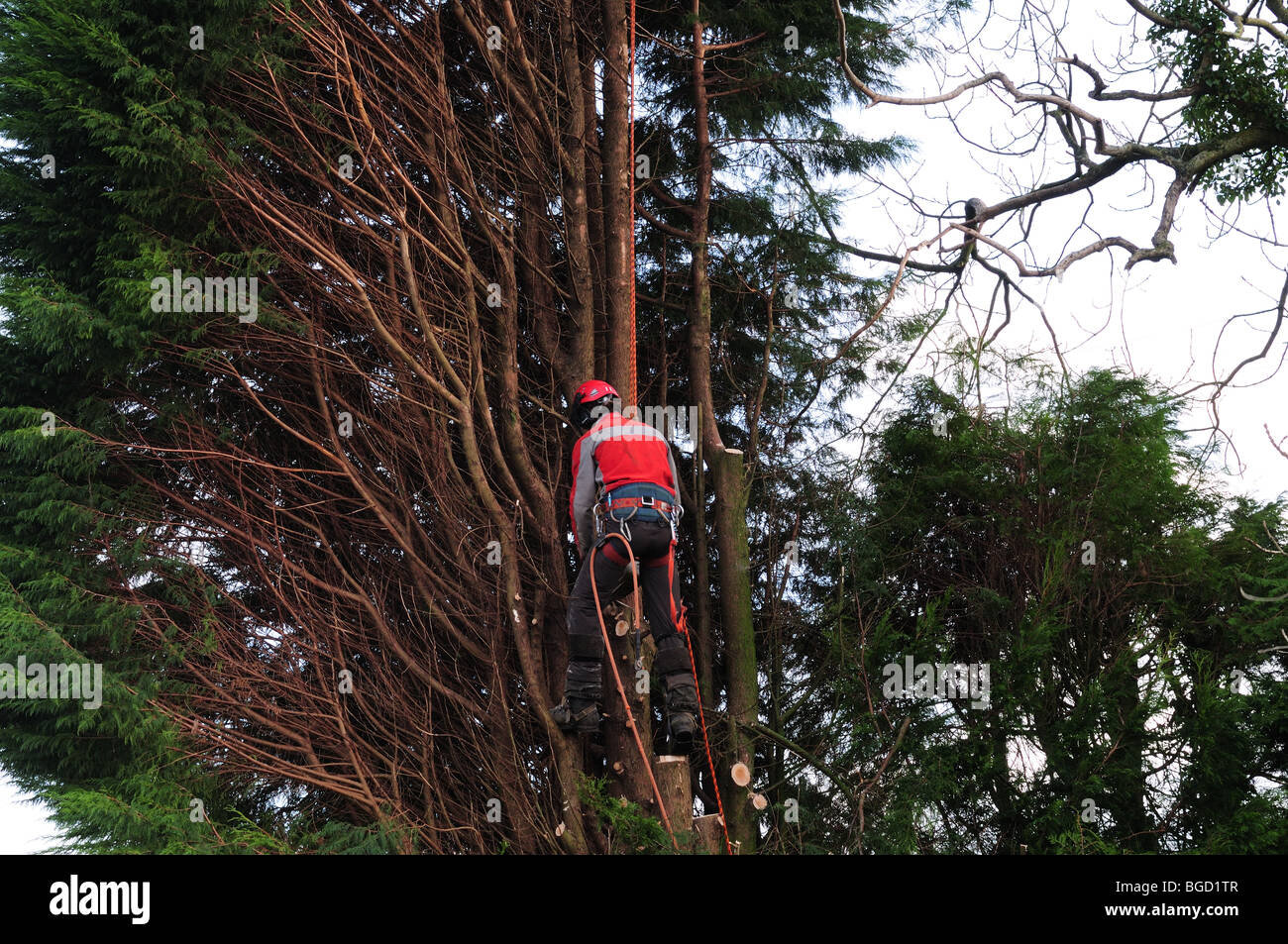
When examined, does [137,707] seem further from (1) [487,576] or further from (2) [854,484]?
(2) [854,484]

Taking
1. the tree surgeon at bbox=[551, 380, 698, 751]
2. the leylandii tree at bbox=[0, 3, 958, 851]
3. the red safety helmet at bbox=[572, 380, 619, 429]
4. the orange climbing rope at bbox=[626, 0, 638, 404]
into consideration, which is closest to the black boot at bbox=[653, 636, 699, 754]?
the tree surgeon at bbox=[551, 380, 698, 751]

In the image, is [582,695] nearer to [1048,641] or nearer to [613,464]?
[613,464]

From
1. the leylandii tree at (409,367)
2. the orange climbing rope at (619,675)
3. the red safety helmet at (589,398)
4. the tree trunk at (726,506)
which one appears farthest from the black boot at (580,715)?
the tree trunk at (726,506)

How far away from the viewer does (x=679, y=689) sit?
696cm

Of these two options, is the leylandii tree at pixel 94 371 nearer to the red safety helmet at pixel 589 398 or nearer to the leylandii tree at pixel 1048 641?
the red safety helmet at pixel 589 398

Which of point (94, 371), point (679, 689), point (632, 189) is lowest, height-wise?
point (679, 689)

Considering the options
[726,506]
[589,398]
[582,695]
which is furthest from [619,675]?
[726,506]

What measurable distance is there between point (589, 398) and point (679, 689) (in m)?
1.95

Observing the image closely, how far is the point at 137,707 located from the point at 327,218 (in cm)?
372

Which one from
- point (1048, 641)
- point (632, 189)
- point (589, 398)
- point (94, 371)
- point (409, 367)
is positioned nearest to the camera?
point (589, 398)

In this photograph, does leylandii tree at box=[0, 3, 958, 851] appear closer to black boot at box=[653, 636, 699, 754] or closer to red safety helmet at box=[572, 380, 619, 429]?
red safety helmet at box=[572, 380, 619, 429]

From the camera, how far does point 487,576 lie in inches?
339

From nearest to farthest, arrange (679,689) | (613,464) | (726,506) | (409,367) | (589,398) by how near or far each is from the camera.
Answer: (679,689) < (613,464) < (589,398) < (409,367) < (726,506)

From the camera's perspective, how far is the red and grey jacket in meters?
7.06
